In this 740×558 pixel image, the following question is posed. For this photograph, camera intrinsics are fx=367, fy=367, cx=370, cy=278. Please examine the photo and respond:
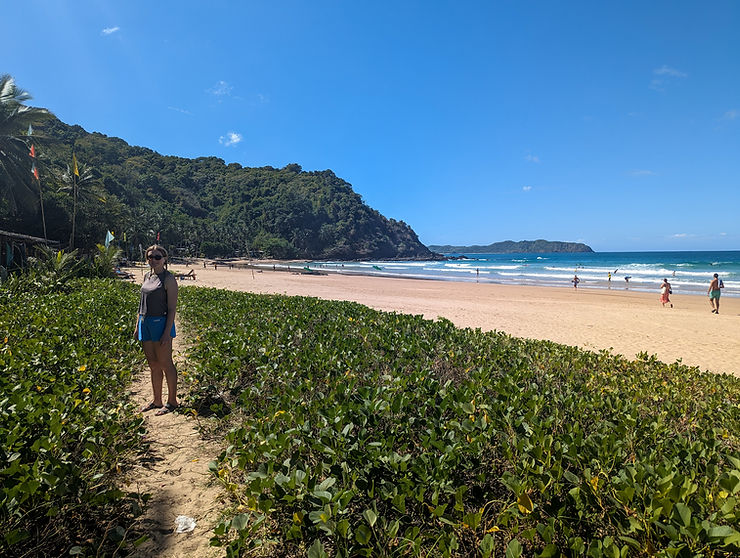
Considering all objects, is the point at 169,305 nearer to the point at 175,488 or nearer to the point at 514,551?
the point at 175,488

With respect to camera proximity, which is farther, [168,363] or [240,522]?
[168,363]

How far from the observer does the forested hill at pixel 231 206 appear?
74.2 meters

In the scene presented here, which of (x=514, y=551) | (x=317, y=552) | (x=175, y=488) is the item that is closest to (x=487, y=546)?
(x=514, y=551)

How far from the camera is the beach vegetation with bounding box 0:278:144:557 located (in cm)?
170

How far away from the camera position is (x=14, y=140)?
22.1 meters

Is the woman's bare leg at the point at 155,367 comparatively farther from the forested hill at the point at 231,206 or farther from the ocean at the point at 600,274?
the forested hill at the point at 231,206

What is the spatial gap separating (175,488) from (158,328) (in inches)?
75.9

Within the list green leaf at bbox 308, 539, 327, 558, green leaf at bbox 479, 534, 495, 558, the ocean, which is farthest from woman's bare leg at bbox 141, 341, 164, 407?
the ocean

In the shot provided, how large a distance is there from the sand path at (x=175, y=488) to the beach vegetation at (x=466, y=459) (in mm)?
146

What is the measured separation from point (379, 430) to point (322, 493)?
0.78 metres

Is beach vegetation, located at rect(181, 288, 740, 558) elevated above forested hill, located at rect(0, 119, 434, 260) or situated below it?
below

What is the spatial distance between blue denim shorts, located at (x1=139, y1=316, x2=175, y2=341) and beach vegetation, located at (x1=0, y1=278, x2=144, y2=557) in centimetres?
49

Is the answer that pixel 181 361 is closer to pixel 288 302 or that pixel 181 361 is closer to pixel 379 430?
pixel 288 302

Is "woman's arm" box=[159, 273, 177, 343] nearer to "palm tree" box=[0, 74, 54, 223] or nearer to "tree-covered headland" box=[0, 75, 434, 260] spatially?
"palm tree" box=[0, 74, 54, 223]
